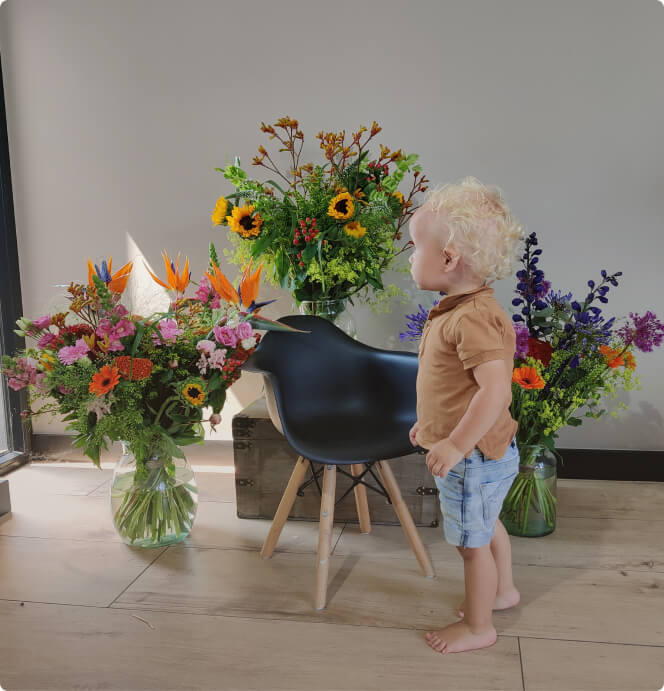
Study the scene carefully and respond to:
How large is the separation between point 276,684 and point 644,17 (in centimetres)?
248

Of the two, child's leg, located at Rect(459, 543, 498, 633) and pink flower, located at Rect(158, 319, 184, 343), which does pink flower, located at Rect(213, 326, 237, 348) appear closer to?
pink flower, located at Rect(158, 319, 184, 343)

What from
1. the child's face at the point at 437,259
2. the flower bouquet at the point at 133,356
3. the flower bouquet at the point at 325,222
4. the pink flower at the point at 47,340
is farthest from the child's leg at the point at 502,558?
the pink flower at the point at 47,340

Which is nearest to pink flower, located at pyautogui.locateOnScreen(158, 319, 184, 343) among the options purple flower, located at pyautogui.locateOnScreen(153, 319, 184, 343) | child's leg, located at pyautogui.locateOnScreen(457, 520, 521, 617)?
purple flower, located at pyautogui.locateOnScreen(153, 319, 184, 343)

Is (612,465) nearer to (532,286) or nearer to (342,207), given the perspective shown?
(532,286)

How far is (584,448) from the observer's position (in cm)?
263

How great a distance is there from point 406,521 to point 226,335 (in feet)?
2.42

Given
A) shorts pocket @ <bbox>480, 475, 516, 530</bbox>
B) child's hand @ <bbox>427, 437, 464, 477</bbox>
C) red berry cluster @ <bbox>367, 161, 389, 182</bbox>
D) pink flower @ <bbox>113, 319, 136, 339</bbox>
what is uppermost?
red berry cluster @ <bbox>367, 161, 389, 182</bbox>

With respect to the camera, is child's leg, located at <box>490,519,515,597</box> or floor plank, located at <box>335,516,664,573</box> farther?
floor plank, located at <box>335,516,664,573</box>

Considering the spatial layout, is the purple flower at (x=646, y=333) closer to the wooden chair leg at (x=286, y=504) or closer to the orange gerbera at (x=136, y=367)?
the wooden chair leg at (x=286, y=504)

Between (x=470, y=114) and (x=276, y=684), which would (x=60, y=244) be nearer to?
(x=470, y=114)

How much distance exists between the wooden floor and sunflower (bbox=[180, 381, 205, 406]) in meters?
0.54

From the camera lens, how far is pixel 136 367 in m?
1.72

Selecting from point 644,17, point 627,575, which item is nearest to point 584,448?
point 627,575

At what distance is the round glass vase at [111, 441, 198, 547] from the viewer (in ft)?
6.57
